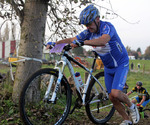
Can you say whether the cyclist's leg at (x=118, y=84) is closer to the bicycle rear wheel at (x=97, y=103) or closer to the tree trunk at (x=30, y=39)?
the bicycle rear wheel at (x=97, y=103)

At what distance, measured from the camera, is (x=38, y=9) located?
437 cm

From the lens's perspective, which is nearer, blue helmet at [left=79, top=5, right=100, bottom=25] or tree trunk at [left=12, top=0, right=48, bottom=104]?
blue helmet at [left=79, top=5, right=100, bottom=25]

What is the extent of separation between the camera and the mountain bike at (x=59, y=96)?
3.05 metres

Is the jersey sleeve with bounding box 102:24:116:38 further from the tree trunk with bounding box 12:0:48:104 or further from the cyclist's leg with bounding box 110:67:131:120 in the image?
the tree trunk with bounding box 12:0:48:104

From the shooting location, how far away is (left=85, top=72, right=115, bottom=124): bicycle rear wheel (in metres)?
4.08

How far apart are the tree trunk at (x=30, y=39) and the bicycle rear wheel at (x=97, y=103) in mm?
1425

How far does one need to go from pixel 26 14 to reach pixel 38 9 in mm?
303

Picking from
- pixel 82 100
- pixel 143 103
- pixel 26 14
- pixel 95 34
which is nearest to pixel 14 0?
pixel 26 14

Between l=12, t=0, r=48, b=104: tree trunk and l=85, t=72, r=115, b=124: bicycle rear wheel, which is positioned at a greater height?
l=12, t=0, r=48, b=104: tree trunk

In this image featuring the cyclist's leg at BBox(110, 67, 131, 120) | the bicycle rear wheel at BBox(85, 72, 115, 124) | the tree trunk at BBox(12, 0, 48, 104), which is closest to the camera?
the cyclist's leg at BBox(110, 67, 131, 120)

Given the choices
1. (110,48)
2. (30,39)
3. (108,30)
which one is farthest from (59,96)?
(30,39)

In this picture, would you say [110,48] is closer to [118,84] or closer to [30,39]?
[118,84]

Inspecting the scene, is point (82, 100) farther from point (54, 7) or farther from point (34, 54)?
point (54, 7)

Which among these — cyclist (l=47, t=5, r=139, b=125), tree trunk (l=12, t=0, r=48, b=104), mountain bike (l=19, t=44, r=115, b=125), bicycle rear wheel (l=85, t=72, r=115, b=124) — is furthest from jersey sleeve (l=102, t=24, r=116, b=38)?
tree trunk (l=12, t=0, r=48, b=104)
